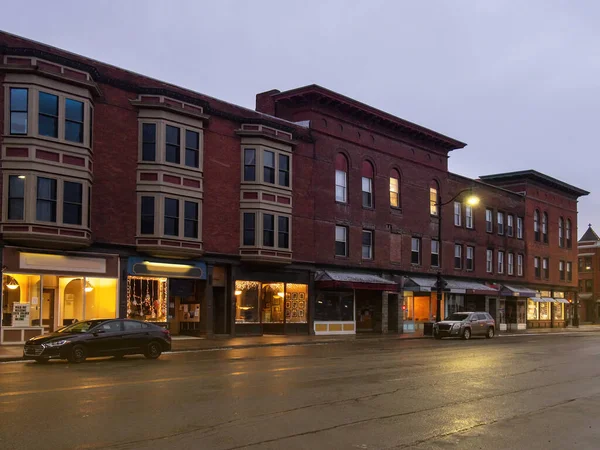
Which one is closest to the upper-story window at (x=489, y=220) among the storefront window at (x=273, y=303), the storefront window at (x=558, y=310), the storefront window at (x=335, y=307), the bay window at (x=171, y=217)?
the storefront window at (x=558, y=310)

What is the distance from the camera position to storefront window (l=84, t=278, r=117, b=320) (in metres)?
28.4

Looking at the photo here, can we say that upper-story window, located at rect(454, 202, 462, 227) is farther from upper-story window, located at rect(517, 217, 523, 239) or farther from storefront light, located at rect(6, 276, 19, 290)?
storefront light, located at rect(6, 276, 19, 290)

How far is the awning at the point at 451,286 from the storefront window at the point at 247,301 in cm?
1234

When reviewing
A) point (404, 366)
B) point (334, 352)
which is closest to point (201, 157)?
point (334, 352)

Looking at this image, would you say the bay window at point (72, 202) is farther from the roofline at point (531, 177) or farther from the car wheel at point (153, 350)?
the roofline at point (531, 177)

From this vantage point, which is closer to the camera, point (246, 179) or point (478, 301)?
point (246, 179)

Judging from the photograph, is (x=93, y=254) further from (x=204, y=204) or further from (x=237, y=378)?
(x=237, y=378)

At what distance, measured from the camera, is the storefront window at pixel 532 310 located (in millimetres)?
58625

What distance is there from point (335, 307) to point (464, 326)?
23.7 ft

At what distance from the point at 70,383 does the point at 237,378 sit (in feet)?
12.1

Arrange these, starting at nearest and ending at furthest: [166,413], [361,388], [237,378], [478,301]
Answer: [166,413] → [361,388] → [237,378] → [478,301]

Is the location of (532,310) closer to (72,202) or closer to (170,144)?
(170,144)

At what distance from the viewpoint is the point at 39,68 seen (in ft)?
84.1

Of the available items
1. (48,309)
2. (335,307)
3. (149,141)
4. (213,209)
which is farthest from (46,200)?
(335,307)
